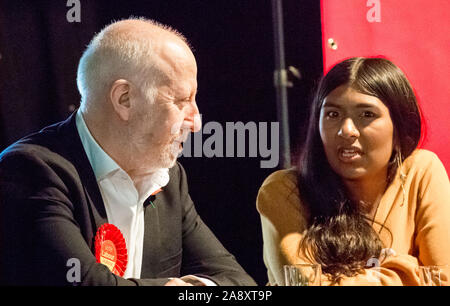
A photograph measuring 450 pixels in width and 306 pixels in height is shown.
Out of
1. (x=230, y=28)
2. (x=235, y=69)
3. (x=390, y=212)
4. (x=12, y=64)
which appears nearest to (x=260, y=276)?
(x=390, y=212)

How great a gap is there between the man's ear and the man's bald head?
0.02 metres

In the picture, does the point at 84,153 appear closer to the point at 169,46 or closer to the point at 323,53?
the point at 169,46

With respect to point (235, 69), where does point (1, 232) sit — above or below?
below

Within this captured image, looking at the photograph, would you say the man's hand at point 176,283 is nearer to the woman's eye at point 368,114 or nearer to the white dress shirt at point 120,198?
the white dress shirt at point 120,198

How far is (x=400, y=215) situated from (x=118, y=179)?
111 centimetres

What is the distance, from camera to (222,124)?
275 cm

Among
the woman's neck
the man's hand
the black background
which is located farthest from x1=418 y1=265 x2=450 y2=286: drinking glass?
the black background

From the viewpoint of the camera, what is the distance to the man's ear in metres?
2.36

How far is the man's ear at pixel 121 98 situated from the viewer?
2.36m

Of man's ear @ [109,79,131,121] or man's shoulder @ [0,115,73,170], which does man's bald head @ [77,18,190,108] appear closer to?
man's ear @ [109,79,131,121]

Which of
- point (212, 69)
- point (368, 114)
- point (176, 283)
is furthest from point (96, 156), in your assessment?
point (368, 114)

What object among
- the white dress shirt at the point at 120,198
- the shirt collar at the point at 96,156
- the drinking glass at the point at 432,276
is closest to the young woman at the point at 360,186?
the drinking glass at the point at 432,276

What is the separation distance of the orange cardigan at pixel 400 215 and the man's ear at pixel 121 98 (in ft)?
2.19
